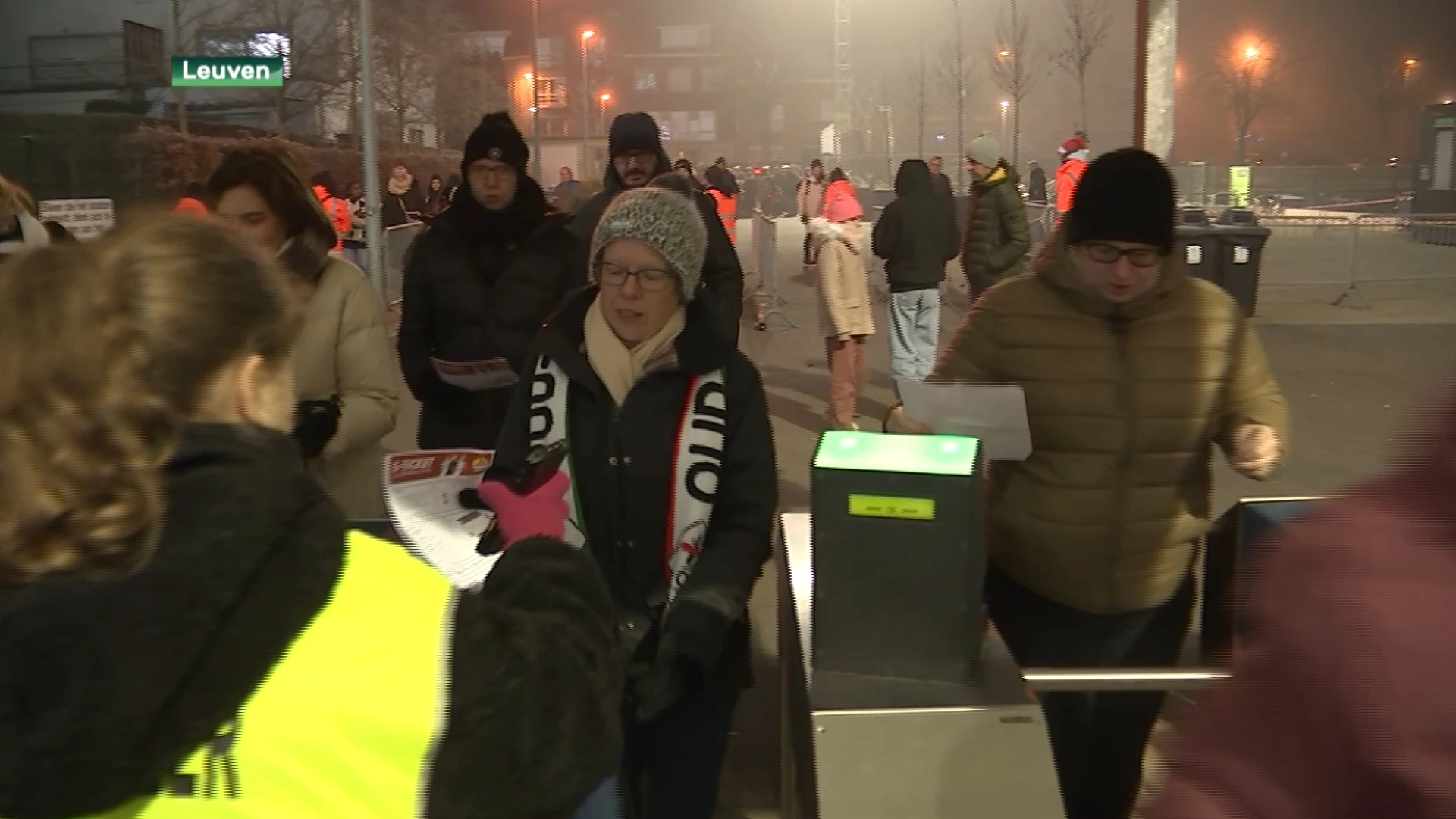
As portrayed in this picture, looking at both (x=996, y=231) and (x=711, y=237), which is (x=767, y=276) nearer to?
(x=996, y=231)

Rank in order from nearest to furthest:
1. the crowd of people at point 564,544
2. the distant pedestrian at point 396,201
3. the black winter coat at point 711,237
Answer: the crowd of people at point 564,544 → the black winter coat at point 711,237 → the distant pedestrian at point 396,201

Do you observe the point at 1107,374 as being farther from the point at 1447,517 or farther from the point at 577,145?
the point at 577,145

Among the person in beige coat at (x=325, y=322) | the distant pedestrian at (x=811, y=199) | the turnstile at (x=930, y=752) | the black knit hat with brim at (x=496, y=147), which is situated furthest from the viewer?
the distant pedestrian at (x=811, y=199)

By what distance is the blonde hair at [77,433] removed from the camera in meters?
1.12

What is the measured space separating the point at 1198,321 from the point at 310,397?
2.38 meters

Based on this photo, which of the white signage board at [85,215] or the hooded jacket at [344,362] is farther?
the white signage board at [85,215]

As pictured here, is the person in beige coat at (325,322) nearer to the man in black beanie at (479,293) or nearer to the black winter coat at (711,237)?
the man in black beanie at (479,293)

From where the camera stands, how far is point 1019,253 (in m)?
9.38

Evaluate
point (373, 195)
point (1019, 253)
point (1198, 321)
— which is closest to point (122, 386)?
point (1198, 321)

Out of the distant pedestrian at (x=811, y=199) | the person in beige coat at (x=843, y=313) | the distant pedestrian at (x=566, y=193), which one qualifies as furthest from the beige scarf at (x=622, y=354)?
the distant pedestrian at (x=811, y=199)

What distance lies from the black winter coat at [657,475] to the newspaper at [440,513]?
31 cm

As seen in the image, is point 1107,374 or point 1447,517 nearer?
point 1447,517

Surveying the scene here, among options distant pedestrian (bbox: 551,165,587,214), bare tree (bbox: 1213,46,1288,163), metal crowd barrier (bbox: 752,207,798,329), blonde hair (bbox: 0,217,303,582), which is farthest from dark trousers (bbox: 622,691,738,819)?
bare tree (bbox: 1213,46,1288,163)

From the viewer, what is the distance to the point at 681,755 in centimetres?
275
